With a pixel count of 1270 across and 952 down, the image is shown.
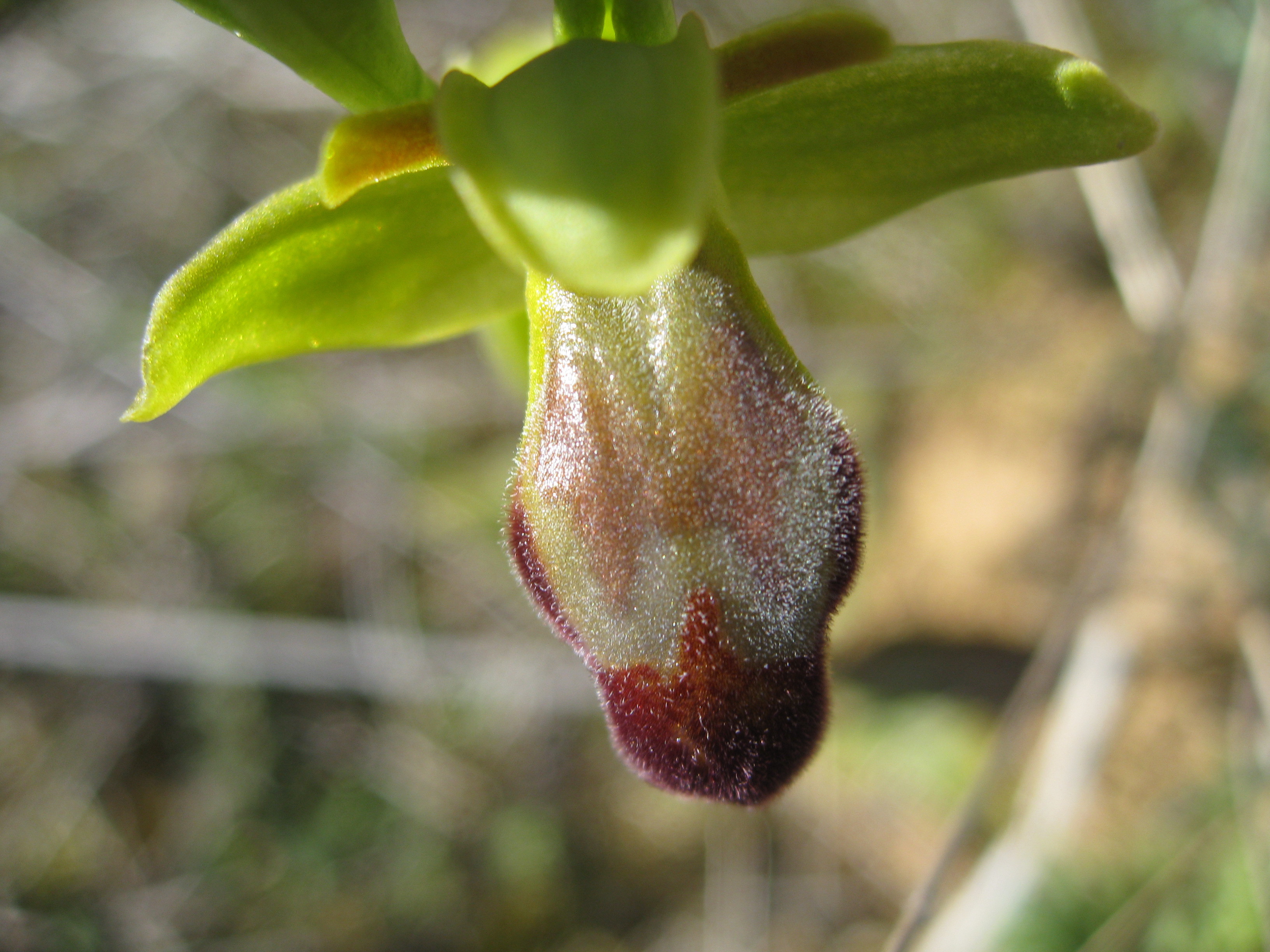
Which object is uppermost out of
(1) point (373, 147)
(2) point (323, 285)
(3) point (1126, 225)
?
(1) point (373, 147)

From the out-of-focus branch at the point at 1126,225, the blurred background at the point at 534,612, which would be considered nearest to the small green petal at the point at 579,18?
the out-of-focus branch at the point at 1126,225

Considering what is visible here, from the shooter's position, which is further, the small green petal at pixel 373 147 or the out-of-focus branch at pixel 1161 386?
the out-of-focus branch at pixel 1161 386

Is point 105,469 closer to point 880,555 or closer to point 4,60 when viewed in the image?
point 4,60

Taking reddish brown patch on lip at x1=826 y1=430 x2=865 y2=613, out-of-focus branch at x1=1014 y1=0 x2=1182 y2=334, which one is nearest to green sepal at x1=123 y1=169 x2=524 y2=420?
reddish brown patch on lip at x1=826 y1=430 x2=865 y2=613

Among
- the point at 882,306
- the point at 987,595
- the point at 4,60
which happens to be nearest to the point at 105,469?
the point at 4,60

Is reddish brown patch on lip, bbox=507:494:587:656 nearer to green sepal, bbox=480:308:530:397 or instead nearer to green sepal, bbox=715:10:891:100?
green sepal, bbox=480:308:530:397

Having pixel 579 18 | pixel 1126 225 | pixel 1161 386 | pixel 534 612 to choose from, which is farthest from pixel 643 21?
pixel 534 612

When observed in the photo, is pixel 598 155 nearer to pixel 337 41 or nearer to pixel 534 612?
pixel 337 41

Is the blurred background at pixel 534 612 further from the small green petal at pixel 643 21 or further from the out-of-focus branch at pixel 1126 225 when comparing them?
the small green petal at pixel 643 21
